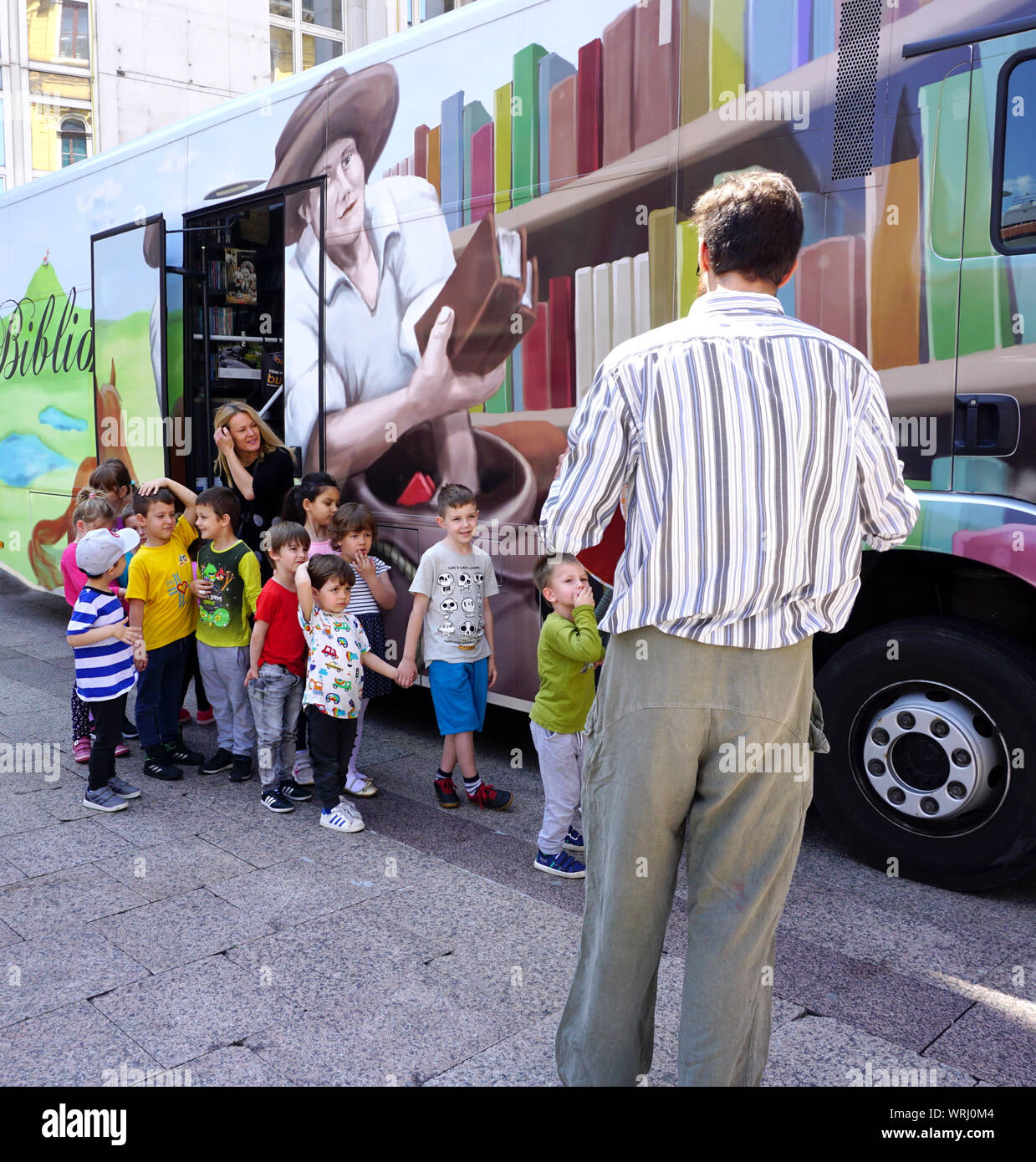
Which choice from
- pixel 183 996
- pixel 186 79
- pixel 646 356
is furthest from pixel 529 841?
pixel 186 79

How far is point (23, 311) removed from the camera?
886 centimetres

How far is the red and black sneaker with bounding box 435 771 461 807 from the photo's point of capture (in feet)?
16.4

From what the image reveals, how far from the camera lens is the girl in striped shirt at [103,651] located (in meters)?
4.85

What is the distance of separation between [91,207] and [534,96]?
13.9 feet

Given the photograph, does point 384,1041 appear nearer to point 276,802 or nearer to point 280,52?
point 276,802

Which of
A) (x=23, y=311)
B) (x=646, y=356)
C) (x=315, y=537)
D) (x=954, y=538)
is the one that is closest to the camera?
(x=646, y=356)

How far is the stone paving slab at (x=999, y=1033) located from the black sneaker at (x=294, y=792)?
9.51 feet

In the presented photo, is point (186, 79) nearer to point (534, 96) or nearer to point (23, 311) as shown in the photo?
point (23, 311)

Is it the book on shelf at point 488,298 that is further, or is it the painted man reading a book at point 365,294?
the painted man reading a book at point 365,294

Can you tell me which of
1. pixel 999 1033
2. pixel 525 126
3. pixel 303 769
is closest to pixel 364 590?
pixel 303 769

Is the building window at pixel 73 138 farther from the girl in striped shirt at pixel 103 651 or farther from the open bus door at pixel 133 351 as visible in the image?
the girl in striped shirt at pixel 103 651

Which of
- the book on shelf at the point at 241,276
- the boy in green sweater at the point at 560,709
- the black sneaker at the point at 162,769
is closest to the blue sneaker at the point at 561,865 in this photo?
the boy in green sweater at the point at 560,709

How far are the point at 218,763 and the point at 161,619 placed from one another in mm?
759

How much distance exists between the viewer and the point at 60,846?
4.54 metres
